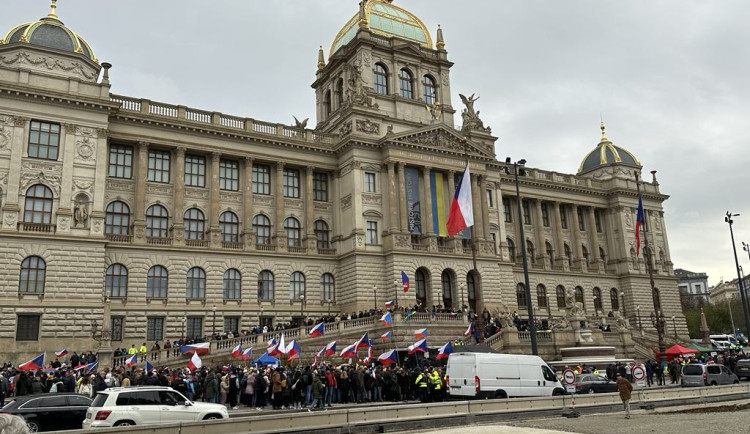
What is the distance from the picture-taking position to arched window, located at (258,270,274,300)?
5091 cm

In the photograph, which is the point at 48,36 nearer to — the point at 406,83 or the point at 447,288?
the point at 406,83

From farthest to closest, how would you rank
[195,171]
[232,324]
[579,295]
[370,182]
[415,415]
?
1. [579,295]
2. [370,182]
3. [195,171]
4. [232,324]
5. [415,415]

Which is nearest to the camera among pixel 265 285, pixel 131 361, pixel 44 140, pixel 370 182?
pixel 131 361

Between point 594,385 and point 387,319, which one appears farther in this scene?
point 387,319

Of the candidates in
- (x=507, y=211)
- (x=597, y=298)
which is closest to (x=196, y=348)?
(x=507, y=211)

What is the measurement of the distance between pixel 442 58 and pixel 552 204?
21.5 m

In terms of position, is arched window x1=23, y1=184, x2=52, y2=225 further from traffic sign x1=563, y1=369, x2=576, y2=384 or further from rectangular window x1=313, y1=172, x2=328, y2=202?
traffic sign x1=563, y1=369, x2=576, y2=384

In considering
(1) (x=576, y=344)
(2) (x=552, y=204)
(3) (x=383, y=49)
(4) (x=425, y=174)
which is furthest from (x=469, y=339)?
(2) (x=552, y=204)

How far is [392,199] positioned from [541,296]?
2426cm

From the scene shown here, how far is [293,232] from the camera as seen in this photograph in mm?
54812

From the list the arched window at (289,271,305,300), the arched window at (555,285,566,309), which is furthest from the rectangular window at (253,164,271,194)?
the arched window at (555,285,566,309)

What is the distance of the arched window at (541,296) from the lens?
69188 mm

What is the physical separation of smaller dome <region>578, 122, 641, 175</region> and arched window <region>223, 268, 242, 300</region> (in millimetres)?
49418

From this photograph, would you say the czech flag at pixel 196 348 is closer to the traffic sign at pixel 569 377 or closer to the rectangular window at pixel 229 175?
the rectangular window at pixel 229 175
